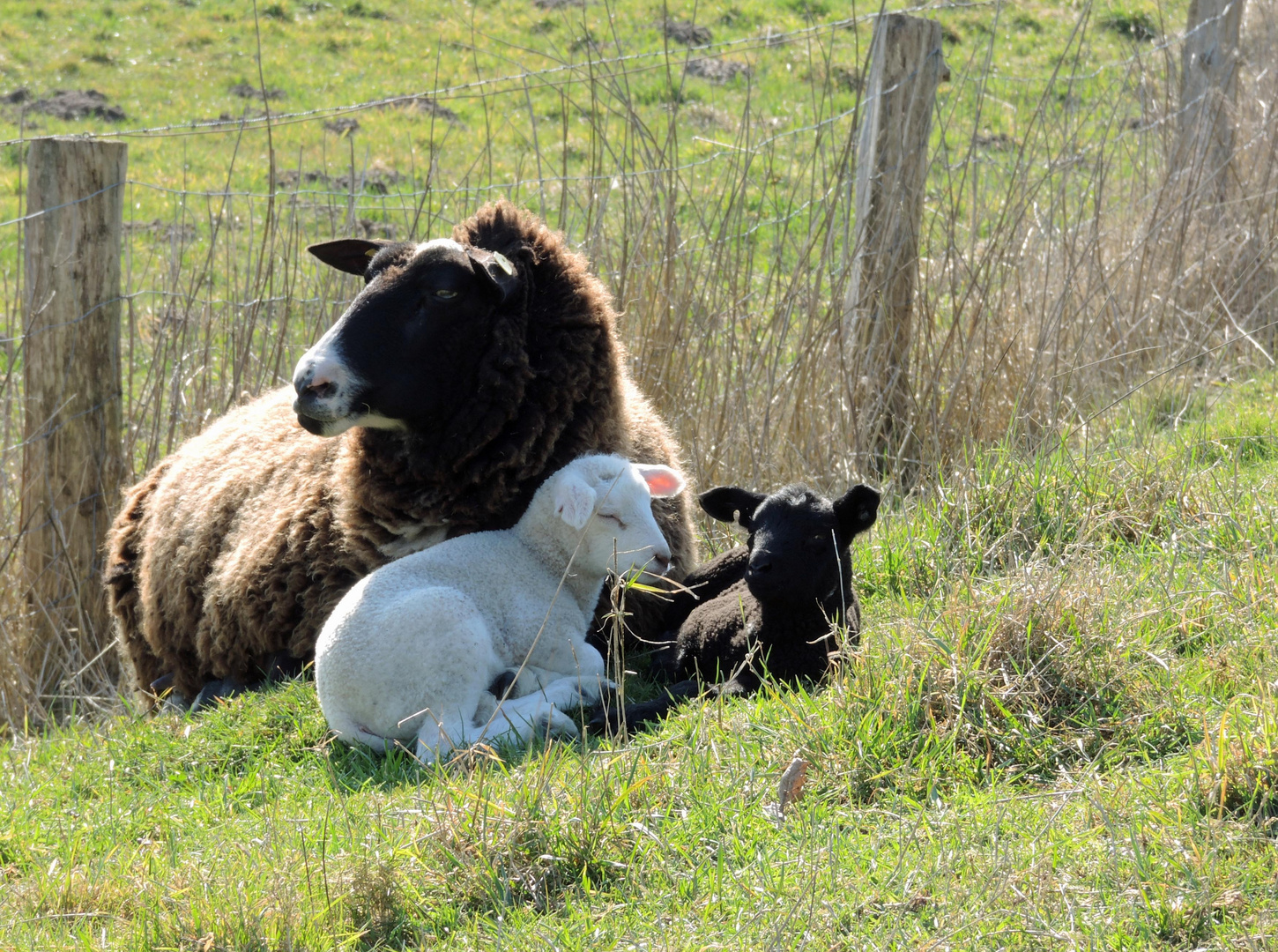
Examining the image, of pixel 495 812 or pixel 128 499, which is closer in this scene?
pixel 495 812

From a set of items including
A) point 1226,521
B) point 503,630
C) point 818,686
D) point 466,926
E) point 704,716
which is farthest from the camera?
point 1226,521

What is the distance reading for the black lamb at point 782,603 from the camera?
3.44 metres

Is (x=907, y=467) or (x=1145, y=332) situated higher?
(x=1145, y=332)

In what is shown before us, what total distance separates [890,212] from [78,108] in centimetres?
1093

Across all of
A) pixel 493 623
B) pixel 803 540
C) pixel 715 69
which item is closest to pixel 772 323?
pixel 803 540

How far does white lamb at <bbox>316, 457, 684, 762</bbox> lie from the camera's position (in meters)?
3.36

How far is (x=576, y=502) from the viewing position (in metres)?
3.62

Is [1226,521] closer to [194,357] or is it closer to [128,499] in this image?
[128,499]

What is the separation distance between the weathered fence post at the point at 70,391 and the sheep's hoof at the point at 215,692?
1.16m

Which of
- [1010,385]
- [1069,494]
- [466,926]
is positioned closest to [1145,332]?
[1010,385]

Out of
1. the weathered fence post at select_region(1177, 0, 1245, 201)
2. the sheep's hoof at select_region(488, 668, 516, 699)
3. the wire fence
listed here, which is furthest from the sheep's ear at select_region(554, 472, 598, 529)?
the weathered fence post at select_region(1177, 0, 1245, 201)

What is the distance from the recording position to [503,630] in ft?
11.8

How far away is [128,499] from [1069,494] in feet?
12.7

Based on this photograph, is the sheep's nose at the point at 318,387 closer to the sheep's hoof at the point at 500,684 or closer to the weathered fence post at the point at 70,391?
the sheep's hoof at the point at 500,684
